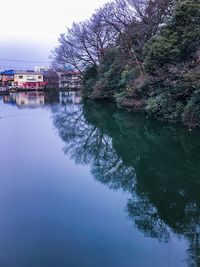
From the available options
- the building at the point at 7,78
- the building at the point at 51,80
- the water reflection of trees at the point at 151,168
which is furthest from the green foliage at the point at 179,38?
the building at the point at 7,78

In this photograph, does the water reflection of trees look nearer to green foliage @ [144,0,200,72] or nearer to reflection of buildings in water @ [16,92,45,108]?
green foliage @ [144,0,200,72]

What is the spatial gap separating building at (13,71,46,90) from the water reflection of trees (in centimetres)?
4278

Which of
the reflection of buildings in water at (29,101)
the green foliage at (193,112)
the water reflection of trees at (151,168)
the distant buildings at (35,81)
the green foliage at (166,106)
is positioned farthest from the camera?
the distant buildings at (35,81)

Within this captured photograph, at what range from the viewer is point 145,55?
624 inches

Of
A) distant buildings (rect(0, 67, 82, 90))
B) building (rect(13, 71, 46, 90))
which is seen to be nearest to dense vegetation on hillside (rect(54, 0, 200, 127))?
distant buildings (rect(0, 67, 82, 90))

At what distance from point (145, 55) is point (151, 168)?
10.3 metres

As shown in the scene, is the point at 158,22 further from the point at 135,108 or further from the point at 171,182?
the point at 171,182

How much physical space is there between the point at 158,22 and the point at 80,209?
1477 centimetres

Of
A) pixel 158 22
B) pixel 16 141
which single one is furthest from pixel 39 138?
pixel 158 22

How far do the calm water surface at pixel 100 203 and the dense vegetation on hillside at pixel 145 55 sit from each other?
2.70m

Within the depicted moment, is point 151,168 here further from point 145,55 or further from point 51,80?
point 51,80

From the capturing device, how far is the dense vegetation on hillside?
11.5m

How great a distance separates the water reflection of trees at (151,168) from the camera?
4.29m

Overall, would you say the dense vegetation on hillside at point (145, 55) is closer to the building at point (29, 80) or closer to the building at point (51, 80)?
the building at point (51, 80)
